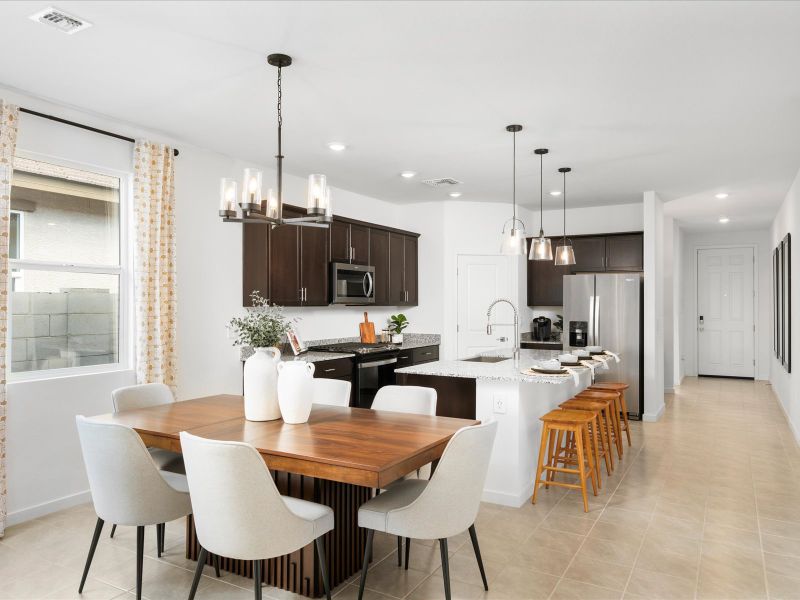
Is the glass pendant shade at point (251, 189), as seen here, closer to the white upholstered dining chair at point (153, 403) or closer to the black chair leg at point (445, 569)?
the white upholstered dining chair at point (153, 403)

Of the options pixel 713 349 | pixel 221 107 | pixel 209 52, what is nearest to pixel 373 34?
pixel 209 52

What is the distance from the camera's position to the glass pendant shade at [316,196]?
283cm

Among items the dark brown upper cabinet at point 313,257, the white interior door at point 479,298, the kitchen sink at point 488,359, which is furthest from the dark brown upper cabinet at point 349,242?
the kitchen sink at point 488,359

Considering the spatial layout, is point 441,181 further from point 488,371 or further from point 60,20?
point 60,20

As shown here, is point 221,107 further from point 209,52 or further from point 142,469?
point 142,469

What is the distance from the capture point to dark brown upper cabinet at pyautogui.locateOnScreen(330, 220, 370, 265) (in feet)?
18.9

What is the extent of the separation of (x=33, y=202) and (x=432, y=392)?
2790 mm

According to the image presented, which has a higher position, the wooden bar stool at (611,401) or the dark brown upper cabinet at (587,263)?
the dark brown upper cabinet at (587,263)

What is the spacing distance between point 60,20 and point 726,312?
10.4 meters

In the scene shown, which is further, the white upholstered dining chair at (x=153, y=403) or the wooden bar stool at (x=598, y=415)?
the wooden bar stool at (x=598, y=415)

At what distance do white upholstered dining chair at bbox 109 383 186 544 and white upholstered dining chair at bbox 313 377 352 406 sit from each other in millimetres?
868

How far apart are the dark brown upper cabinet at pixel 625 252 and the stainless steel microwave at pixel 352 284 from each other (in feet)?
9.58

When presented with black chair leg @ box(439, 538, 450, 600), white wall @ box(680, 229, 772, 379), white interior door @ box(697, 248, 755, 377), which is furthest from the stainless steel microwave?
white interior door @ box(697, 248, 755, 377)

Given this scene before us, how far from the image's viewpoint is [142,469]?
242 cm
